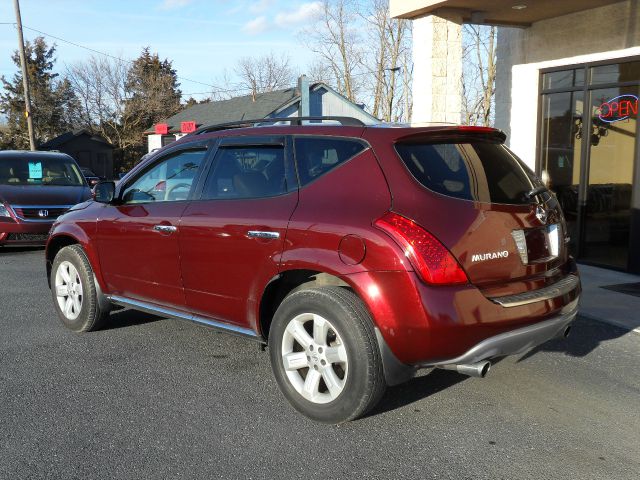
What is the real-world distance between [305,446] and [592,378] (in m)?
2.35

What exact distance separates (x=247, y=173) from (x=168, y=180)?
3.00 feet

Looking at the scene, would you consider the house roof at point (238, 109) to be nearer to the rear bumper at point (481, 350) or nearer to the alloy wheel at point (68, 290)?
the alloy wheel at point (68, 290)

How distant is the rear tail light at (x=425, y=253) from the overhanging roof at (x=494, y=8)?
19.4 ft

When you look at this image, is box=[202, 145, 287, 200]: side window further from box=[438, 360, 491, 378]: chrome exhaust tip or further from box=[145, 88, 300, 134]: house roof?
box=[145, 88, 300, 134]: house roof

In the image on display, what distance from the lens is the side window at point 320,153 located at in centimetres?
383

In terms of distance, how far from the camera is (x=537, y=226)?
3844mm

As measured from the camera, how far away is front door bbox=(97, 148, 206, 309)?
4.68m

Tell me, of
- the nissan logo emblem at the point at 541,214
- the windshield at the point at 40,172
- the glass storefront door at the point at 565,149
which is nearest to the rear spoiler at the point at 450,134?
the nissan logo emblem at the point at 541,214

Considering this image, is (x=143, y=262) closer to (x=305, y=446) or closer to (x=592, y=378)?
(x=305, y=446)

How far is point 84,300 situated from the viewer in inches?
217

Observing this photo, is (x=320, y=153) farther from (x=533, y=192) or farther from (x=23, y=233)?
(x=23, y=233)

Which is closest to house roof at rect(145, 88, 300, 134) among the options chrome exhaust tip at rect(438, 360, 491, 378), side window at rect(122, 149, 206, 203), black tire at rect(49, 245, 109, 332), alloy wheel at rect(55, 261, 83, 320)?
alloy wheel at rect(55, 261, 83, 320)

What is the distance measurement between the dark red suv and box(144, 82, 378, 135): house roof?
2778cm

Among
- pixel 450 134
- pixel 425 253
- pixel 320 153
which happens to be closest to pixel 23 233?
pixel 320 153
